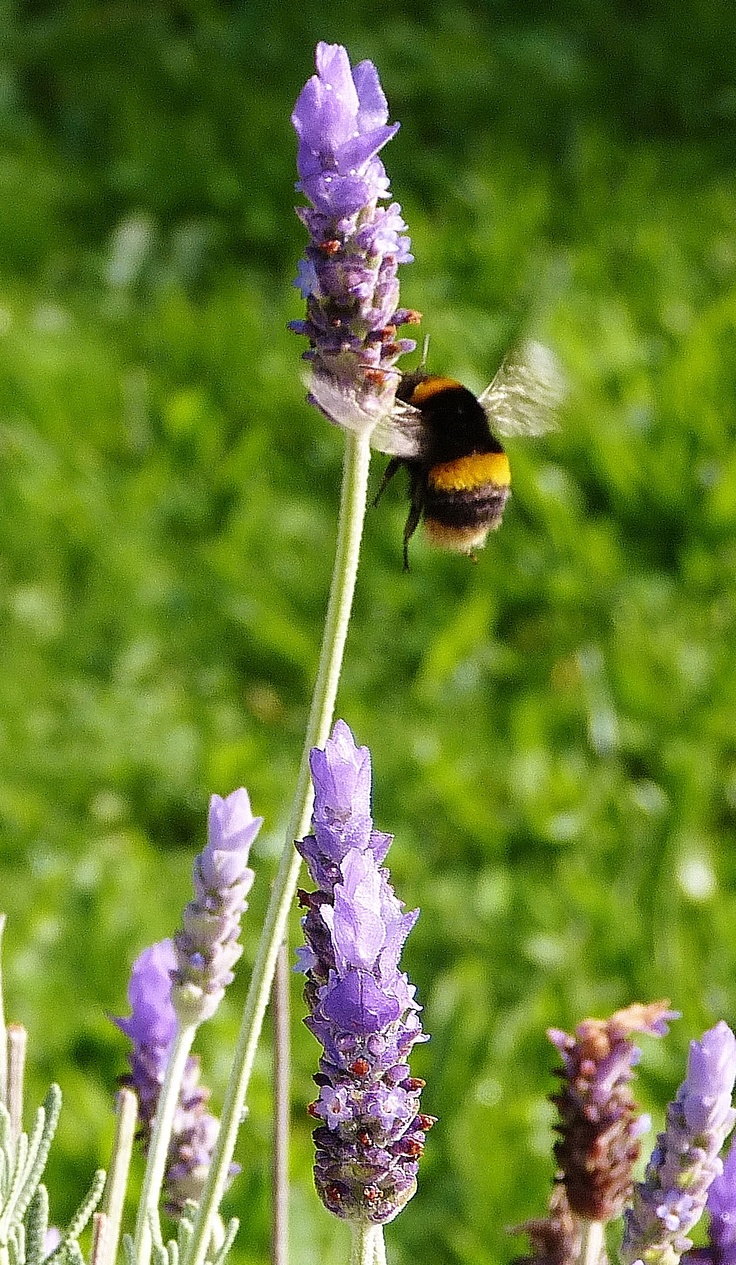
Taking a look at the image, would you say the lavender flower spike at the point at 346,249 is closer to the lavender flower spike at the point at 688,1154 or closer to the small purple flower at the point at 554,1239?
the lavender flower spike at the point at 688,1154

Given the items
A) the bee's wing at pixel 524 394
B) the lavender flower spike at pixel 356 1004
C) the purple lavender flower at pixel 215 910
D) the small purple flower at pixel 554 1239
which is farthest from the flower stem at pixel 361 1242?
the bee's wing at pixel 524 394

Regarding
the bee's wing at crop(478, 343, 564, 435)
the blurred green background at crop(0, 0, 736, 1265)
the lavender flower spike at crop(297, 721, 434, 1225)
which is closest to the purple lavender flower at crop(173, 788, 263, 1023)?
the lavender flower spike at crop(297, 721, 434, 1225)

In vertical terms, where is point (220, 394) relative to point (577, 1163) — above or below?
above

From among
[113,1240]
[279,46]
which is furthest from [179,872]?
[279,46]

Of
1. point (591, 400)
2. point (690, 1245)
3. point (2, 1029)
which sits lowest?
point (690, 1245)

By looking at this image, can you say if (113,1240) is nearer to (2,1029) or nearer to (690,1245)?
(2,1029)

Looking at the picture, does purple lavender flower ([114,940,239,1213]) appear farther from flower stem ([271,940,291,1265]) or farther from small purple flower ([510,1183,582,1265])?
small purple flower ([510,1183,582,1265])
